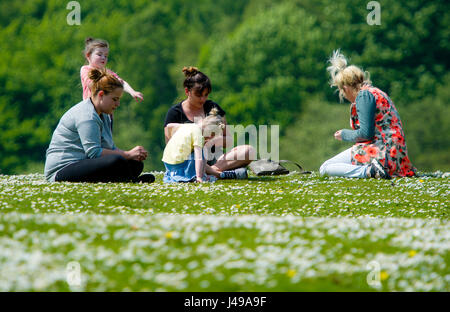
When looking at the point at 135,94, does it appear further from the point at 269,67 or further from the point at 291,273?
the point at 269,67

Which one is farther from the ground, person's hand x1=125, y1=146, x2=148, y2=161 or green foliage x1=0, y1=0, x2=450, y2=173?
green foliage x1=0, y1=0, x2=450, y2=173

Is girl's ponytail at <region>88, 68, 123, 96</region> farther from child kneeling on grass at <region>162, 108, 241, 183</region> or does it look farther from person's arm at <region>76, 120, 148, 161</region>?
child kneeling on grass at <region>162, 108, 241, 183</region>

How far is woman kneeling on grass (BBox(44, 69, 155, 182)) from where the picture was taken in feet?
34.9

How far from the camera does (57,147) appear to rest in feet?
35.9

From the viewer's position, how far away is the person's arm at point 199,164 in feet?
36.1

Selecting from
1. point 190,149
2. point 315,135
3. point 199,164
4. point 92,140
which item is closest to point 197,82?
point 190,149

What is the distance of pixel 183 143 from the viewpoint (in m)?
11.4

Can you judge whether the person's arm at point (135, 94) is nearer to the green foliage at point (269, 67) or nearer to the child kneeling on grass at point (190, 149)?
the child kneeling on grass at point (190, 149)

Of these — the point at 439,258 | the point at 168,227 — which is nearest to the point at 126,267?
the point at 168,227

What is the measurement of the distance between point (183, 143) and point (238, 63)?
4244cm

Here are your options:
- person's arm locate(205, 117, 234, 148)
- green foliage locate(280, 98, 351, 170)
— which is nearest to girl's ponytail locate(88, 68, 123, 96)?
person's arm locate(205, 117, 234, 148)

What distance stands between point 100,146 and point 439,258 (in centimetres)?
650

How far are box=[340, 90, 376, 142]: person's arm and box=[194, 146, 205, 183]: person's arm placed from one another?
2.98 m

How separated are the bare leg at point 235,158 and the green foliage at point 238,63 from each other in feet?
107
